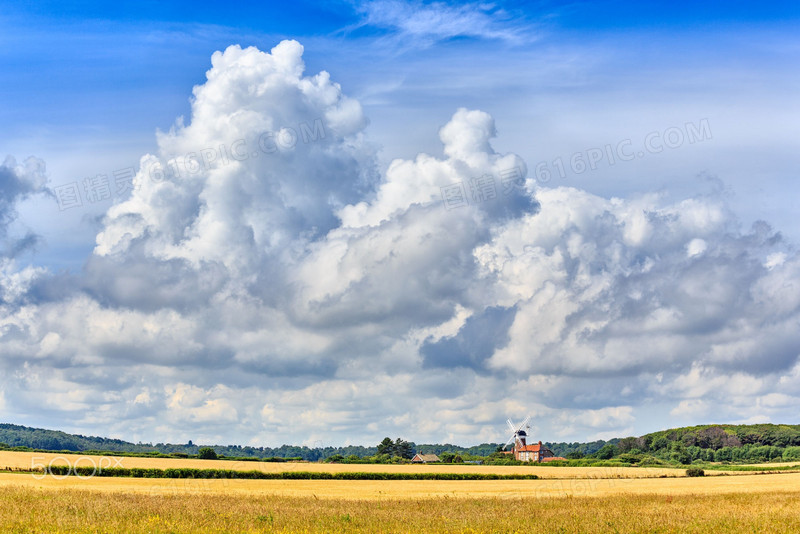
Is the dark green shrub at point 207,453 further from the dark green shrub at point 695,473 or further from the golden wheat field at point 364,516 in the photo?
the golden wheat field at point 364,516

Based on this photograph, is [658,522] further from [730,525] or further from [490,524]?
[490,524]

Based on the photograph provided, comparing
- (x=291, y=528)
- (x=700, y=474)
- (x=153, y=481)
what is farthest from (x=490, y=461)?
(x=291, y=528)

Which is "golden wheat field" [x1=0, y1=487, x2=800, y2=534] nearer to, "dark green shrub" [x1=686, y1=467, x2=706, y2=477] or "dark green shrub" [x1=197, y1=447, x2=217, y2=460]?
"dark green shrub" [x1=686, y1=467, x2=706, y2=477]

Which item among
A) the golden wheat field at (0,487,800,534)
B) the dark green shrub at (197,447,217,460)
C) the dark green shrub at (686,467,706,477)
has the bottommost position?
the dark green shrub at (686,467,706,477)

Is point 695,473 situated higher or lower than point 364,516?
lower

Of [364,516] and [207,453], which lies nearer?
[364,516]

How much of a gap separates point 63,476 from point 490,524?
210ft

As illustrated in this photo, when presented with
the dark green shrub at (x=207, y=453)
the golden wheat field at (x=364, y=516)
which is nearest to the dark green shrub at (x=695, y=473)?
the golden wheat field at (x=364, y=516)

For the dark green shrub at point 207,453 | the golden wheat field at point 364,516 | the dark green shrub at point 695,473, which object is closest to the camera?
the golden wheat field at point 364,516

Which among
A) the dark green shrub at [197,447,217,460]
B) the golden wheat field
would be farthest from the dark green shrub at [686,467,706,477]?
the dark green shrub at [197,447,217,460]

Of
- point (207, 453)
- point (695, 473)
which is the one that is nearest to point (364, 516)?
point (695, 473)

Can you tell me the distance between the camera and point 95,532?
944 inches

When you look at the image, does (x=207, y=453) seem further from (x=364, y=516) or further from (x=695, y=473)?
(x=364, y=516)

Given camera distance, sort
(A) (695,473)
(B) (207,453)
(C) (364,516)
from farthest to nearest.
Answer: (B) (207,453)
(A) (695,473)
(C) (364,516)
